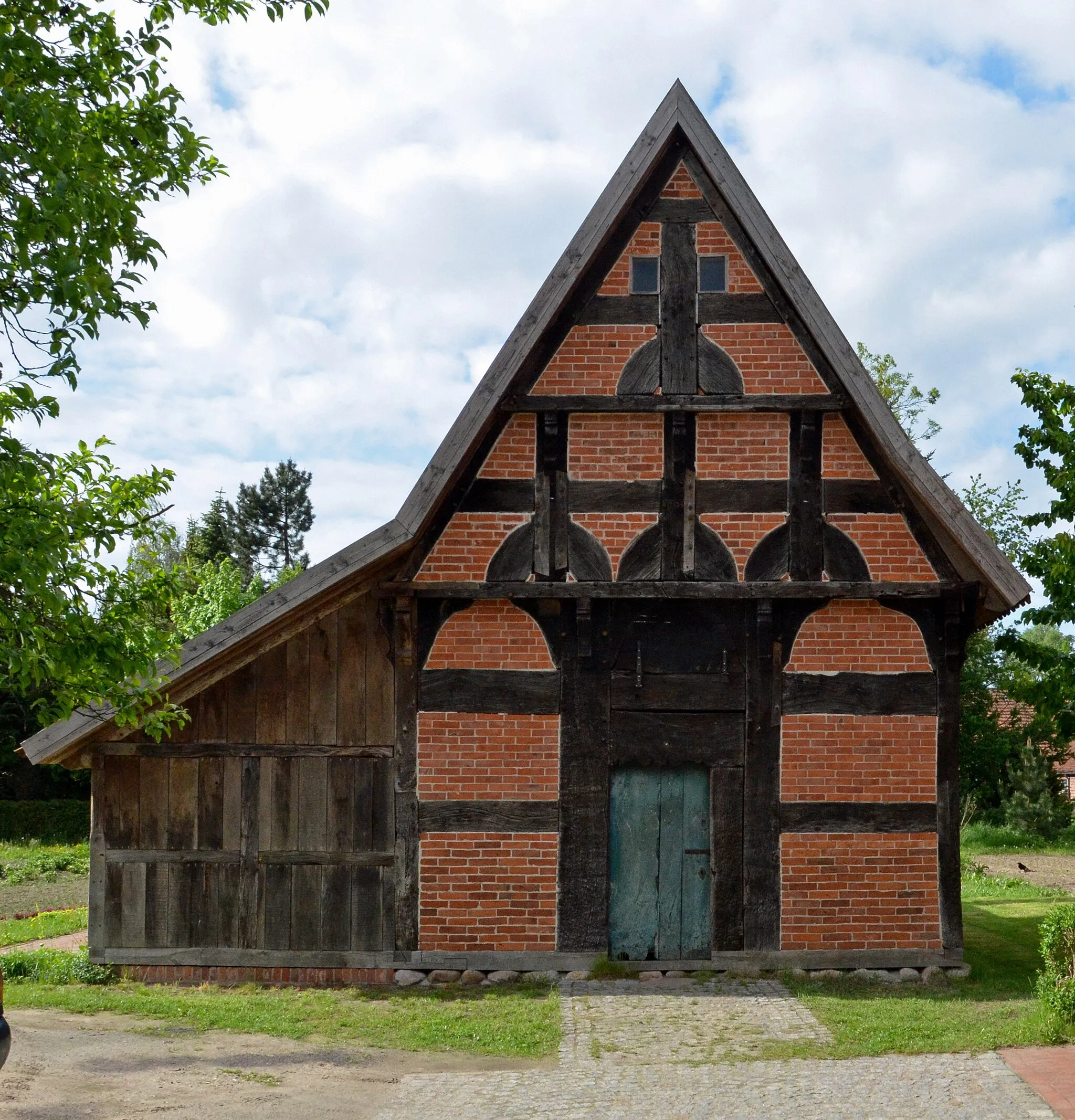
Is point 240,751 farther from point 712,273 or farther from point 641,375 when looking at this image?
point 712,273

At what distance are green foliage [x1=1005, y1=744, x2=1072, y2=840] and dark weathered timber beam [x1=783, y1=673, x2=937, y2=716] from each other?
19.6m

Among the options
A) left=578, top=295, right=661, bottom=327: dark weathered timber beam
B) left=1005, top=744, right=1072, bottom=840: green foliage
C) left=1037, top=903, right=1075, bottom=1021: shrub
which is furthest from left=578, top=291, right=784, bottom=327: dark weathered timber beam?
left=1005, top=744, right=1072, bottom=840: green foliage

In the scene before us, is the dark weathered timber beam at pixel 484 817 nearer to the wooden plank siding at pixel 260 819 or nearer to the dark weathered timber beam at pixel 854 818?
the wooden plank siding at pixel 260 819

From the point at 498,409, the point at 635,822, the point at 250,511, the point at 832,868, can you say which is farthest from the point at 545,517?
the point at 250,511

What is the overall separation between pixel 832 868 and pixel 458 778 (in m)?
3.49

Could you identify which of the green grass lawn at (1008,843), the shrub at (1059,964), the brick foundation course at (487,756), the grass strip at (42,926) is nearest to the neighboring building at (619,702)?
the brick foundation course at (487,756)

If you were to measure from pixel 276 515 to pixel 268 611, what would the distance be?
164ft

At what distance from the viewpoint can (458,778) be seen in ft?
35.0

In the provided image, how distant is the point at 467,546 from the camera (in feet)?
35.0

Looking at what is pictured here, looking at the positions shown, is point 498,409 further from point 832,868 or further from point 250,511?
point 250,511

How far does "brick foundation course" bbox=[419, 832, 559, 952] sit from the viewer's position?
417 inches

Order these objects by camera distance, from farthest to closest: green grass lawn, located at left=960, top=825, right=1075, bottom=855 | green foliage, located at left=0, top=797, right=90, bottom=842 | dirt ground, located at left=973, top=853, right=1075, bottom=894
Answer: green foliage, located at left=0, top=797, right=90, bottom=842 → green grass lawn, located at left=960, top=825, right=1075, bottom=855 → dirt ground, located at left=973, top=853, right=1075, bottom=894

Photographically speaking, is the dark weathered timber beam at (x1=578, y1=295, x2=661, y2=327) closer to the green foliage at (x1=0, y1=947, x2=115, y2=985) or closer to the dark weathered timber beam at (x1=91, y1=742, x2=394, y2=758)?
the dark weathered timber beam at (x1=91, y1=742, x2=394, y2=758)

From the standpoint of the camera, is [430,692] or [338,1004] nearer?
[338,1004]
